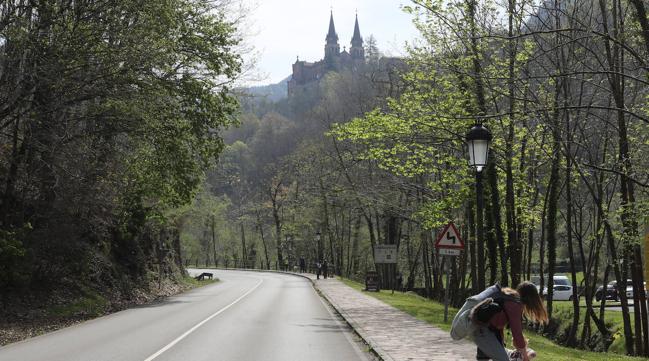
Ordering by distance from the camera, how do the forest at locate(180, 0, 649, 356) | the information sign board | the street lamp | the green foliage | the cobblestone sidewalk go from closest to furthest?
the street lamp, the cobblestone sidewalk, the forest at locate(180, 0, 649, 356), the green foliage, the information sign board

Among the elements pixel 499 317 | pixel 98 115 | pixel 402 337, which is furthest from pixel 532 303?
pixel 98 115

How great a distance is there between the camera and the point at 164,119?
79.1 ft

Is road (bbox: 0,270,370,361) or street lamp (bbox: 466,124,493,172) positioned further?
road (bbox: 0,270,370,361)

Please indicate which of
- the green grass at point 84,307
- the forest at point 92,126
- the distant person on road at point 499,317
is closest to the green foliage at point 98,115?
the forest at point 92,126

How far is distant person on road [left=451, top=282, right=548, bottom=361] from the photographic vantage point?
5.55 meters

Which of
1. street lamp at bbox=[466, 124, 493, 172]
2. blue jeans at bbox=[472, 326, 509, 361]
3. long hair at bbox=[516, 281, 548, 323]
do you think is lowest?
blue jeans at bbox=[472, 326, 509, 361]

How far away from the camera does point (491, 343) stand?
583cm

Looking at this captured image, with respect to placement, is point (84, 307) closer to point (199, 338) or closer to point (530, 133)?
point (199, 338)

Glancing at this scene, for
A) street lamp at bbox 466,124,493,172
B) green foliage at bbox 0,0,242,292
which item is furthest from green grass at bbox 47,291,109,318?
street lamp at bbox 466,124,493,172

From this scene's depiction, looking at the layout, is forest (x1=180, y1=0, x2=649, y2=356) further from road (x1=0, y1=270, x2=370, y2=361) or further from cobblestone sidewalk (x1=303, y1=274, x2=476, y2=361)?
road (x1=0, y1=270, x2=370, y2=361)

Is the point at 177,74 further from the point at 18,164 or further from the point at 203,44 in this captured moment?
the point at 18,164

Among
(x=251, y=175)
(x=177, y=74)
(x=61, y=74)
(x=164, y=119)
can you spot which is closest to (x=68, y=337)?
(x=61, y=74)

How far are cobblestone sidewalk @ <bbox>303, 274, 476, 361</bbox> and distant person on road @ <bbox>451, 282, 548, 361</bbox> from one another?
5.33 metres

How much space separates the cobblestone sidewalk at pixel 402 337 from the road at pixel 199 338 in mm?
515
